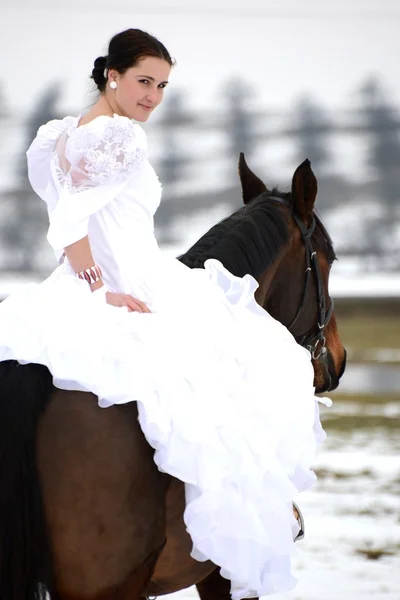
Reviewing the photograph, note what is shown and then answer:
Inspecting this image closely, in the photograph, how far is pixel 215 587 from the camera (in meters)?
2.69

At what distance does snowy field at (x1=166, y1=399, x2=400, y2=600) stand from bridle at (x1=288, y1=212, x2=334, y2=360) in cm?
158

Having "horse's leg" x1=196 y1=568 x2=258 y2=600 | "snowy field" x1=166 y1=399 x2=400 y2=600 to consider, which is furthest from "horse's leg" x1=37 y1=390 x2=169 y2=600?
"snowy field" x1=166 y1=399 x2=400 y2=600

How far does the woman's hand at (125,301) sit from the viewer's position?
6.89 feet

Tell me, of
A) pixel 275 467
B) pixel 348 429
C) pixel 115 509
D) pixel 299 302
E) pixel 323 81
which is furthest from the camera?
pixel 323 81

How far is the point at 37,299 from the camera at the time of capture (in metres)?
2.11

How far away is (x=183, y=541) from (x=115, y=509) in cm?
25

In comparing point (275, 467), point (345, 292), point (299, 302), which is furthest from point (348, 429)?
point (345, 292)

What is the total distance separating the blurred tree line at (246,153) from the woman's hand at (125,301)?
17.1m

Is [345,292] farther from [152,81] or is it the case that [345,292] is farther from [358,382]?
[152,81]

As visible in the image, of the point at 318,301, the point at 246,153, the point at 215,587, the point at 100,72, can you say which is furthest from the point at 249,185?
the point at 246,153

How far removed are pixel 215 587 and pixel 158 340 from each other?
100 centimetres

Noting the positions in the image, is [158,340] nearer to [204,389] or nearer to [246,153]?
[204,389]

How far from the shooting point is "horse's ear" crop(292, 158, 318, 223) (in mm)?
2689

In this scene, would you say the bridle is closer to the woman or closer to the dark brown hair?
the woman
